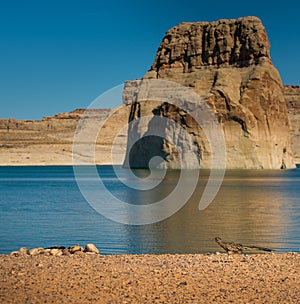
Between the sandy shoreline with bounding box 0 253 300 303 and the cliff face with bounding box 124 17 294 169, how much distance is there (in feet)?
193

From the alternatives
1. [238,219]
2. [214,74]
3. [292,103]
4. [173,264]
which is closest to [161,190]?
[238,219]

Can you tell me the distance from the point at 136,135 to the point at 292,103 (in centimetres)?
8761

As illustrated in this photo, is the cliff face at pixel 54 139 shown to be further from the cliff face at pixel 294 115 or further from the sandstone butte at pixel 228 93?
the cliff face at pixel 294 115

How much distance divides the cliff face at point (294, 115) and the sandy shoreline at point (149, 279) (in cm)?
11926

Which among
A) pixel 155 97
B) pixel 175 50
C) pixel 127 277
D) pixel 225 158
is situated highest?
pixel 175 50

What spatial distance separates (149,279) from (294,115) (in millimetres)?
137846

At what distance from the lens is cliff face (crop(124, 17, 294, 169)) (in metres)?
73.1

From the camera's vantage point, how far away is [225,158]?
7150 cm

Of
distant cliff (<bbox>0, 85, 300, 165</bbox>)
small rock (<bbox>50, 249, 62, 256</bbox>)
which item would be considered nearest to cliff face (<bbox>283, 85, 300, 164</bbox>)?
distant cliff (<bbox>0, 85, 300, 165</bbox>)

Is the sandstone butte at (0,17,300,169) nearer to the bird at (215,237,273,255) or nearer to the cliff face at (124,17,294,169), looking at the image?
the cliff face at (124,17,294,169)

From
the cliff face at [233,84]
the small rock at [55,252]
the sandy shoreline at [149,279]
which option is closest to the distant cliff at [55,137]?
the cliff face at [233,84]

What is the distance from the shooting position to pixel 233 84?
8056cm

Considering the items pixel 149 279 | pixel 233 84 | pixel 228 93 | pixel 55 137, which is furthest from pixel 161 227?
pixel 55 137

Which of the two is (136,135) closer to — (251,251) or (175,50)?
(175,50)
